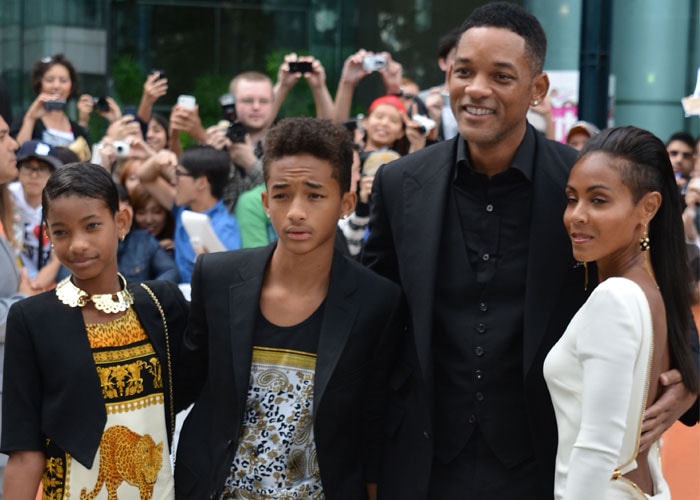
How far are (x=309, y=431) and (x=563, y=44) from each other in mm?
11391

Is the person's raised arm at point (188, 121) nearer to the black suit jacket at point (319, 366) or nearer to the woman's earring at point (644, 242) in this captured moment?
the black suit jacket at point (319, 366)

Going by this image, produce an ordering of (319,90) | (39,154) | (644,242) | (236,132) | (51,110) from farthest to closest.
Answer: (51,110) < (319,90) < (236,132) < (39,154) < (644,242)

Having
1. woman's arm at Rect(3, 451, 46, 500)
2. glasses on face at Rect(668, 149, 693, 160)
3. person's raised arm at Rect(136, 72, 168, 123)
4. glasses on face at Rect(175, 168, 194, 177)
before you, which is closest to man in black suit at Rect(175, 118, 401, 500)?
woman's arm at Rect(3, 451, 46, 500)

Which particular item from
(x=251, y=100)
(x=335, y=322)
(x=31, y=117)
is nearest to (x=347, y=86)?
(x=251, y=100)

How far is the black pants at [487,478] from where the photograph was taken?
3248mm

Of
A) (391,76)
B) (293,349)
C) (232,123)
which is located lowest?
(293,349)

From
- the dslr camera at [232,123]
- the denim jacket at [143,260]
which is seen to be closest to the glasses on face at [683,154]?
the dslr camera at [232,123]

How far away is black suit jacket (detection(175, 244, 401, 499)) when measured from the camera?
3.28 m

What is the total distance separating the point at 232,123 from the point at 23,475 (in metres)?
4.35

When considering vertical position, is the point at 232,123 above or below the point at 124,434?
above

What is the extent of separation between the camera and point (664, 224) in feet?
10.1

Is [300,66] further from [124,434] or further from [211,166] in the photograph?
[124,434]

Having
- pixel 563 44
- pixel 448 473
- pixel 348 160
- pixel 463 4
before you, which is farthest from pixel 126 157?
pixel 463 4

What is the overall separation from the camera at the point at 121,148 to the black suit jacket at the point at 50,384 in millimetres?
4113
